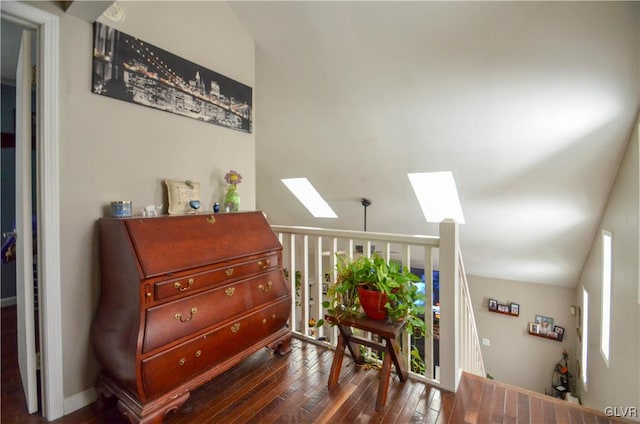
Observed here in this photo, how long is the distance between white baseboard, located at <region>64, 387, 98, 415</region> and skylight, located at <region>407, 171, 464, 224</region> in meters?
3.94

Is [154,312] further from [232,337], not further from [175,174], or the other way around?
[175,174]

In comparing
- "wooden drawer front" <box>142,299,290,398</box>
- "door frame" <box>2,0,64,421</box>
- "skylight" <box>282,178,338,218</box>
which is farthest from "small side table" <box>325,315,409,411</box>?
"skylight" <box>282,178,338,218</box>

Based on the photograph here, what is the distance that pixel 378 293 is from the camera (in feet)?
5.80

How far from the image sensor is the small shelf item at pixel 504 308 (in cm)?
600

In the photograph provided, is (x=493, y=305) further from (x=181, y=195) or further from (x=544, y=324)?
(x=181, y=195)

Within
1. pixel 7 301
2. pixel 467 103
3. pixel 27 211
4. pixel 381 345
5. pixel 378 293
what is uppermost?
pixel 467 103

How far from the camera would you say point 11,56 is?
268 centimetres

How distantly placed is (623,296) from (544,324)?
3738 mm

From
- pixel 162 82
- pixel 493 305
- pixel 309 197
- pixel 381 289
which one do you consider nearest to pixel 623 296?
pixel 381 289

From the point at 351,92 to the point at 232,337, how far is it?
2.68 m

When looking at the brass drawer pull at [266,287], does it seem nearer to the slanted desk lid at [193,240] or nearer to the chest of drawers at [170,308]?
the chest of drawers at [170,308]

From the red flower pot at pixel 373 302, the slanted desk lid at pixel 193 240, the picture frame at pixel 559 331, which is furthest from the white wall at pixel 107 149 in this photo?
the picture frame at pixel 559 331

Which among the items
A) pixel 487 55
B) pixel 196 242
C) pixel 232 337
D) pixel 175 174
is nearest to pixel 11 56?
pixel 175 174

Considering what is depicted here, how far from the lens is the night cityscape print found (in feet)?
5.74
